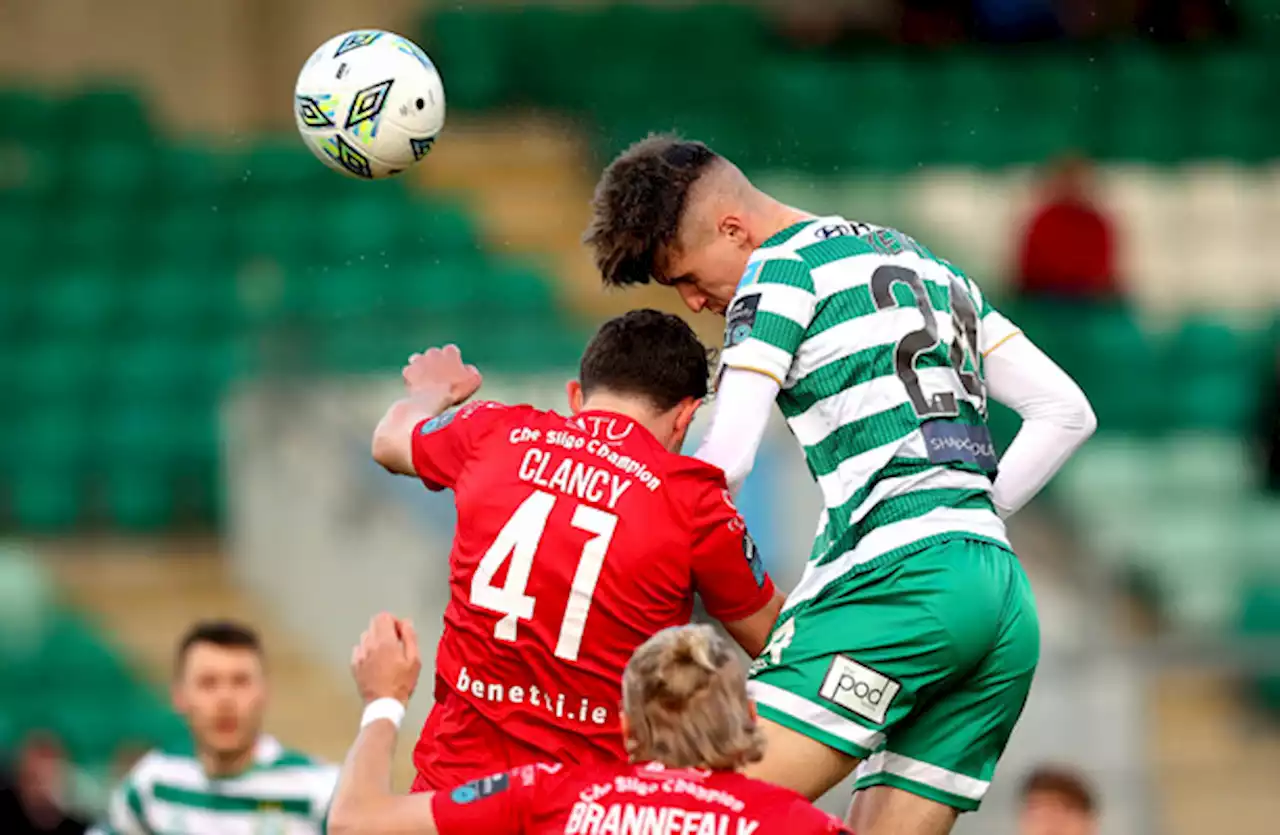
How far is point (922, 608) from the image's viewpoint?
4.07m

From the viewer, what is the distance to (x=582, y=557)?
13.4ft

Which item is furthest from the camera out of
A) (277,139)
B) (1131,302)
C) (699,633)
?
(277,139)

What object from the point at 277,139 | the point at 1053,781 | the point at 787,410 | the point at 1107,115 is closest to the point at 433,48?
the point at 277,139

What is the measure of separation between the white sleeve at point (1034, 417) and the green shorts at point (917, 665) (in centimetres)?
25

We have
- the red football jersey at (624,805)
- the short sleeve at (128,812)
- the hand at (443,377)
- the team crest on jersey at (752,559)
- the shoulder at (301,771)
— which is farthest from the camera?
the short sleeve at (128,812)

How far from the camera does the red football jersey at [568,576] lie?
4086 mm

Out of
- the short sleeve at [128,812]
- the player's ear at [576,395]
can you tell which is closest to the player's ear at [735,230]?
the player's ear at [576,395]

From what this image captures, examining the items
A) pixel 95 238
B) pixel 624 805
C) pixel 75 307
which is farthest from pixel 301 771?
pixel 95 238

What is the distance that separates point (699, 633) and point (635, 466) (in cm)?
59

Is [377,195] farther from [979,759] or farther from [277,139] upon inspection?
[979,759]

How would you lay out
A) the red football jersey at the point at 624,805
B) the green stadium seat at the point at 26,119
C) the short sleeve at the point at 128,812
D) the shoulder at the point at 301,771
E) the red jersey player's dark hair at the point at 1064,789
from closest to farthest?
the red football jersey at the point at 624,805 → the red jersey player's dark hair at the point at 1064,789 → the shoulder at the point at 301,771 → the short sleeve at the point at 128,812 → the green stadium seat at the point at 26,119

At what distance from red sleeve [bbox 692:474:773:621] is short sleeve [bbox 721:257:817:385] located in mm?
233

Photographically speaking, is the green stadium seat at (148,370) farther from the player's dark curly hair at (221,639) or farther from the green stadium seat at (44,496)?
the player's dark curly hair at (221,639)

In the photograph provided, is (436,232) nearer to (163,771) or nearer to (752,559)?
(163,771)
